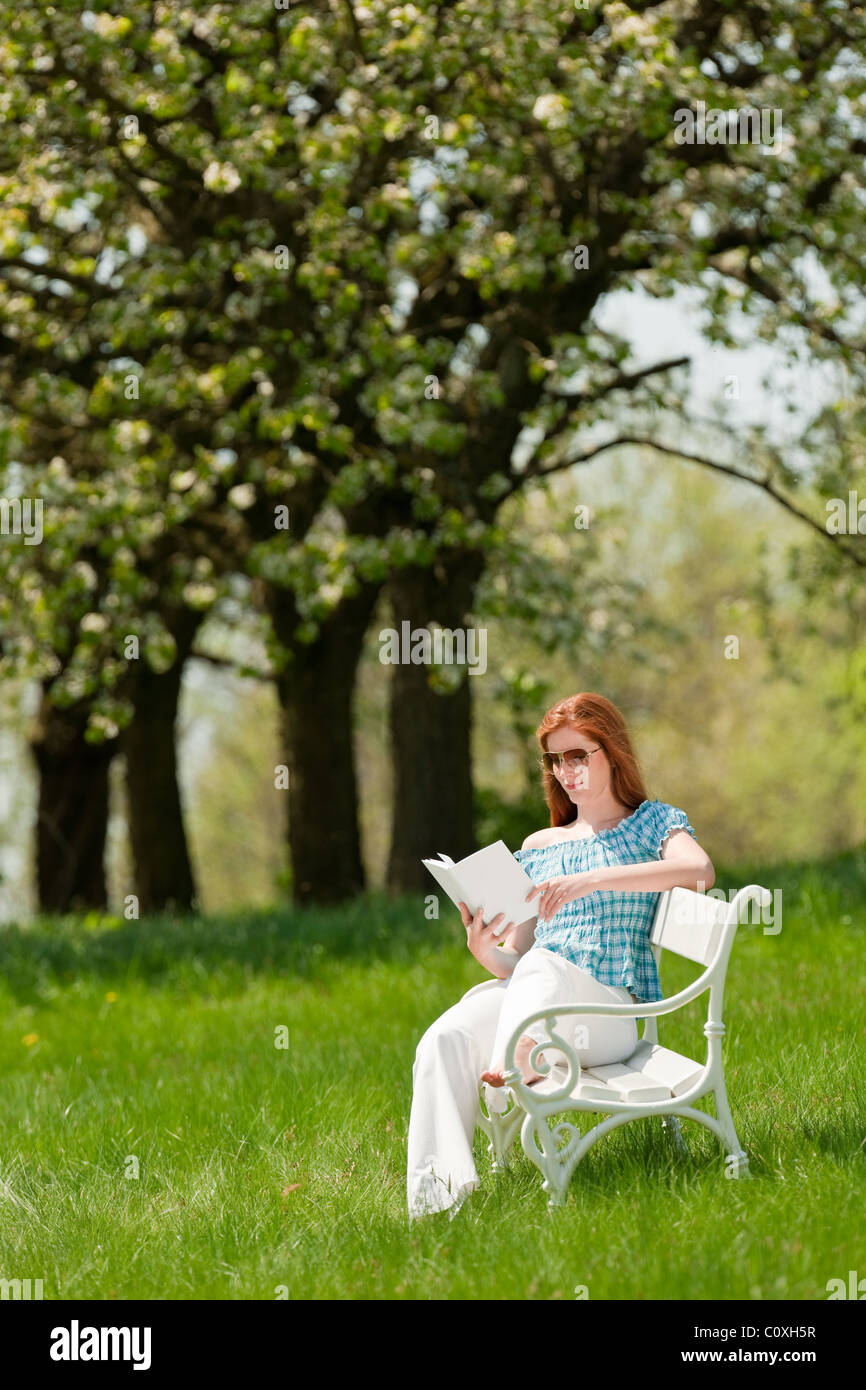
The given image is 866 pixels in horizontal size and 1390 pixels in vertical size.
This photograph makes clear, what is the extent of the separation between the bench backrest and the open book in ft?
1.36

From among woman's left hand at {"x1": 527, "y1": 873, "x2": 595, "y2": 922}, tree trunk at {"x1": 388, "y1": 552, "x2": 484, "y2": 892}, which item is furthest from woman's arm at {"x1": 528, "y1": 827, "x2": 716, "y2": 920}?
tree trunk at {"x1": 388, "y1": 552, "x2": 484, "y2": 892}

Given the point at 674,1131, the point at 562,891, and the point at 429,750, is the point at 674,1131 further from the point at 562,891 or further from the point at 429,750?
the point at 429,750

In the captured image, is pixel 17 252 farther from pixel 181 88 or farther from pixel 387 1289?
pixel 387 1289

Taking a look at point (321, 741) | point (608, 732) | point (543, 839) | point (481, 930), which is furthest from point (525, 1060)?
point (321, 741)

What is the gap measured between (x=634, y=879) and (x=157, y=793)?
37.6 ft

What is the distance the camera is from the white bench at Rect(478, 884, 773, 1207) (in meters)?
4.37

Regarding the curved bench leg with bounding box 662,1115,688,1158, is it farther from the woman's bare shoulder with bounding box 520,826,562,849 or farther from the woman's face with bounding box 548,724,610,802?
the woman's face with bounding box 548,724,610,802

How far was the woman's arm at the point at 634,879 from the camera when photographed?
463 cm

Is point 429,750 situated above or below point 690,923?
above

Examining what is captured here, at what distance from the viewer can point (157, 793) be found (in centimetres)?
1556

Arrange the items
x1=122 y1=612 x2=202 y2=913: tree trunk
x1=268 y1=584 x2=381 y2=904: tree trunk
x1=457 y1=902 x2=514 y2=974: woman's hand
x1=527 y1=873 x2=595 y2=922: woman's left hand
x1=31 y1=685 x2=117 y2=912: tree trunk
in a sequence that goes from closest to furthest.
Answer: x1=527 y1=873 x2=595 y2=922: woman's left hand, x1=457 y1=902 x2=514 y2=974: woman's hand, x1=268 y1=584 x2=381 y2=904: tree trunk, x1=122 y1=612 x2=202 y2=913: tree trunk, x1=31 y1=685 x2=117 y2=912: tree trunk

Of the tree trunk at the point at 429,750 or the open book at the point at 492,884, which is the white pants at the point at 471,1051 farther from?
the tree trunk at the point at 429,750

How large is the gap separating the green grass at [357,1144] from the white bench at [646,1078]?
0.50 feet
